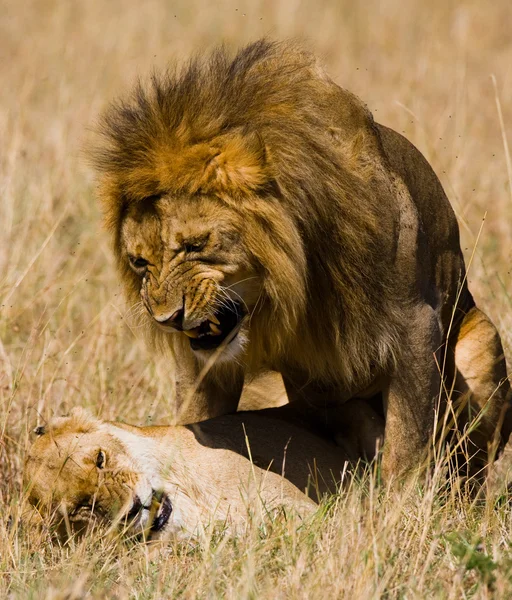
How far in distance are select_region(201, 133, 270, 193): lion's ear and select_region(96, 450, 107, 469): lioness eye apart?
1018mm

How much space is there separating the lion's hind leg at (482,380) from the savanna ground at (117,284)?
1.28ft

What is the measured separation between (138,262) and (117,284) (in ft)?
7.76

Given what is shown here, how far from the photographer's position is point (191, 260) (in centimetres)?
328

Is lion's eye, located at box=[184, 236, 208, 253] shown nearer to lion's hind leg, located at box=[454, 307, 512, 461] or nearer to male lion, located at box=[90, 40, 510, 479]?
male lion, located at box=[90, 40, 510, 479]

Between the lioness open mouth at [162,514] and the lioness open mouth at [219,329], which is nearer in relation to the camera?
the lioness open mouth at [219,329]

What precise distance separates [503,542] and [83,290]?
3206 millimetres

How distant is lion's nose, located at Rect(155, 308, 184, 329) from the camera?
→ 328 cm

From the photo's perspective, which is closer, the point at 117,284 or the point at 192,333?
the point at 192,333

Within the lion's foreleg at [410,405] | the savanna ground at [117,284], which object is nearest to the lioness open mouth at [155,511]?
the savanna ground at [117,284]

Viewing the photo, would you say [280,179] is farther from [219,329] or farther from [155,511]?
[155,511]

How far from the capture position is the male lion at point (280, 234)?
3.28 metres

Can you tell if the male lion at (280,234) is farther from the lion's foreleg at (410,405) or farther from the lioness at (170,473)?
the lioness at (170,473)

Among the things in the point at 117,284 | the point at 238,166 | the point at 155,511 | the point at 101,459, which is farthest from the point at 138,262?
the point at 117,284

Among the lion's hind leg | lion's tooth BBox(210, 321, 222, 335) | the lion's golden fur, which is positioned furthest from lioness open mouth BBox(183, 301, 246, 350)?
the lion's hind leg
